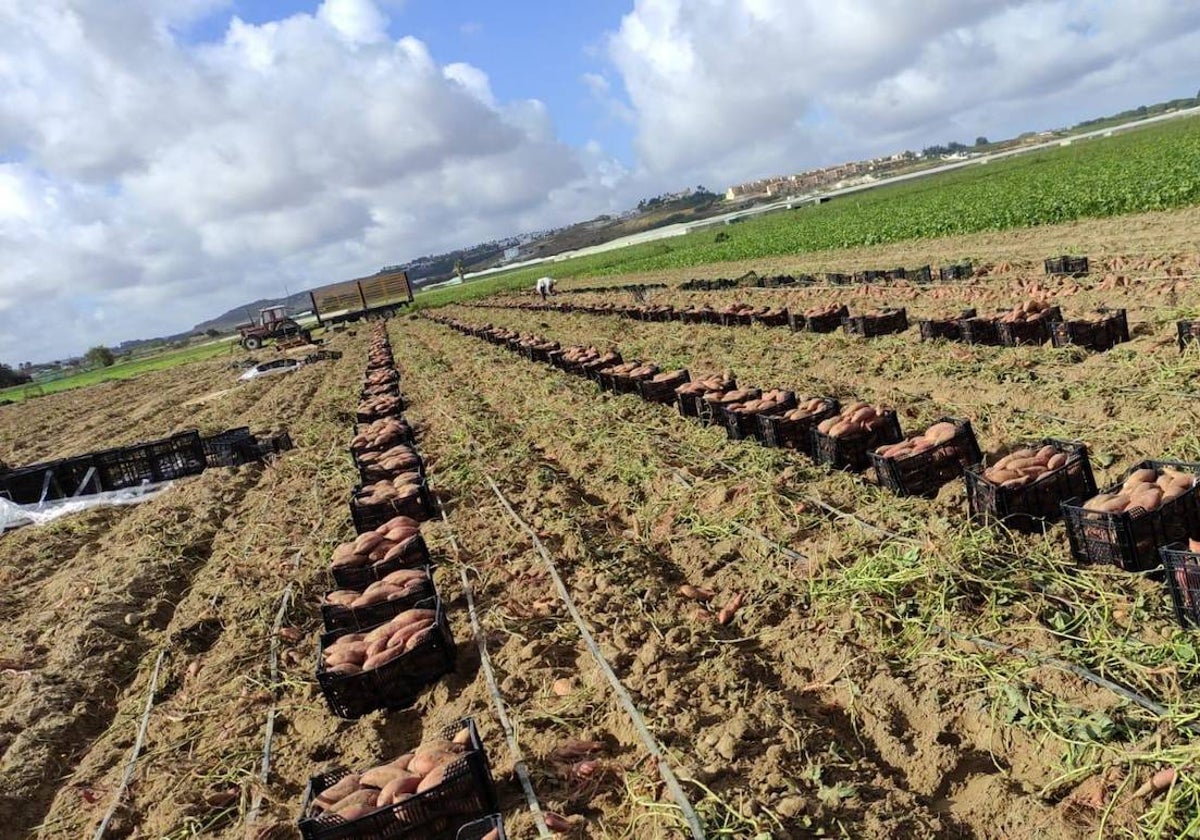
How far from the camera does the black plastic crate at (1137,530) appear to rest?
13.7 feet

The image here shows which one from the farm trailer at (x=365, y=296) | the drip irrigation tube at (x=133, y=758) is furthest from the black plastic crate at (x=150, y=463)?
the farm trailer at (x=365, y=296)

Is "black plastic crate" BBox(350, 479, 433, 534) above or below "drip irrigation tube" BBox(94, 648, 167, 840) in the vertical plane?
above

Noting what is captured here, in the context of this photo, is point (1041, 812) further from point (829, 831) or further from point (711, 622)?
point (711, 622)

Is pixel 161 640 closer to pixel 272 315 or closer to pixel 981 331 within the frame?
pixel 981 331

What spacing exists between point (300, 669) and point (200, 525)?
15.9 feet

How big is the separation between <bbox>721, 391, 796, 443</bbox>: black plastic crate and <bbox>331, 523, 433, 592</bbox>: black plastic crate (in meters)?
3.58

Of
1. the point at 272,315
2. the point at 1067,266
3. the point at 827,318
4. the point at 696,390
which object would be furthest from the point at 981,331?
the point at 272,315

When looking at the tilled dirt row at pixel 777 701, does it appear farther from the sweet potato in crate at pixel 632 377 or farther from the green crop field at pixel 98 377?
the green crop field at pixel 98 377

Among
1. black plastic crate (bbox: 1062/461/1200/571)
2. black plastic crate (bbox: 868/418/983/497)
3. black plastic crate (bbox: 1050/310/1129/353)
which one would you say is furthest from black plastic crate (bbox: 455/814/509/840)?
black plastic crate (bbox: 1050/310/1129/353)

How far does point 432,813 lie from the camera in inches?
137

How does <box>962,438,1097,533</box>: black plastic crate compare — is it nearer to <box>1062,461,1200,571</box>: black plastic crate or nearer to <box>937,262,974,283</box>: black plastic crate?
<box>1062,461,1200,571</box>: black plastic crate

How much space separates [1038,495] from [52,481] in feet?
44.3

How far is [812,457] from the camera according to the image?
23.9 feet

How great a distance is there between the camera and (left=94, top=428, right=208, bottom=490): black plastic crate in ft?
41.2
